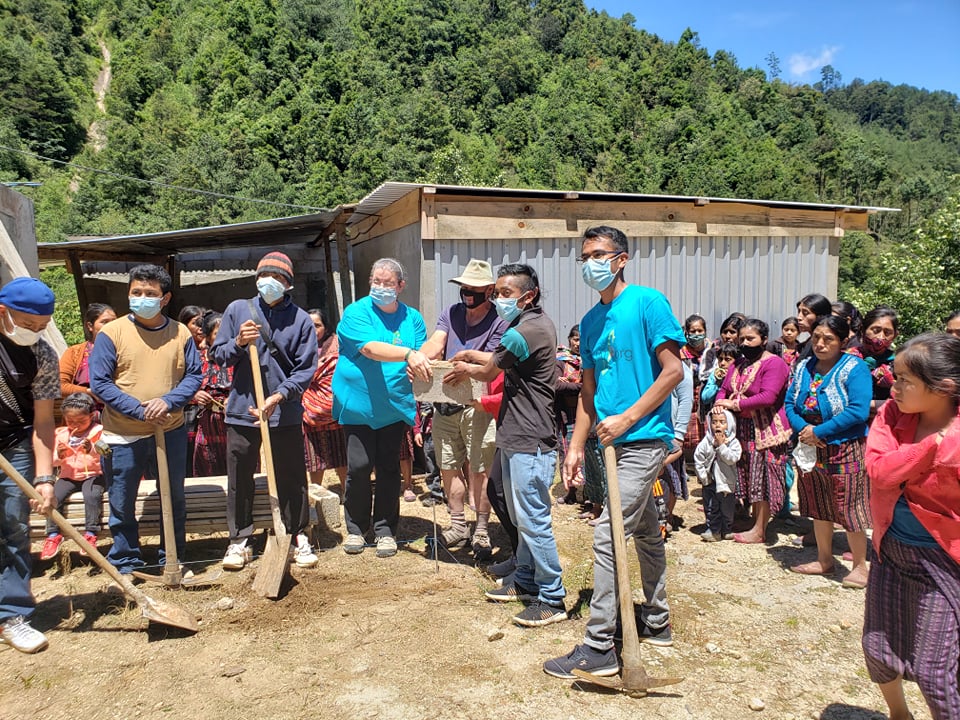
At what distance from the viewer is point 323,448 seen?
228 inches

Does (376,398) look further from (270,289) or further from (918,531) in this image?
(918,531)

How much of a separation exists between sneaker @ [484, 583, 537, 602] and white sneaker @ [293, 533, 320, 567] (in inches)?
52.1

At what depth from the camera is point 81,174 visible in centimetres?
3909

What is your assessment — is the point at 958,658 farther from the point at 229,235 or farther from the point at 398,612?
the point at 229,235

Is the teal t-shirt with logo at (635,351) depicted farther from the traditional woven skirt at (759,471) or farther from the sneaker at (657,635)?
the traditional woven skirt at (759,471)

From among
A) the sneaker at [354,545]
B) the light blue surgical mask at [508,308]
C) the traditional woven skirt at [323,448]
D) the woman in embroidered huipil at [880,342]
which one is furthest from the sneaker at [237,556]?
the woman in embroidered huipil at [880,342]

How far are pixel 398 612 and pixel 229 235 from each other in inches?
289

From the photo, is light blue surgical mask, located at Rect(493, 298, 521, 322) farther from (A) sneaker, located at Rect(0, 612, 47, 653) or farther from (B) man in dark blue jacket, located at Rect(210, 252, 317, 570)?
(A) sneaker, located at Rect(0, 612, 47, 653)

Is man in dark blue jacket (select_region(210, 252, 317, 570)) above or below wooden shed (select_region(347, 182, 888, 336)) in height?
below

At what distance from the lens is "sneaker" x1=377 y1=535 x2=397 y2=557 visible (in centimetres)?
465

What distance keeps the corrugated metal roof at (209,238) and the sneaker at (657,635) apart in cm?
611

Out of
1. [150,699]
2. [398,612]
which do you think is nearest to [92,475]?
[150,699]

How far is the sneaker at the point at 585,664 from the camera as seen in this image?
3014 mm

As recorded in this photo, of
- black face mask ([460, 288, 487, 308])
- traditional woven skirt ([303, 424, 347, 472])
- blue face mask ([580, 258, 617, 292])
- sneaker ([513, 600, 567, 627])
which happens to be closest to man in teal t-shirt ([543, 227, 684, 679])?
blue face mask ([580, 258, 617, 292])
